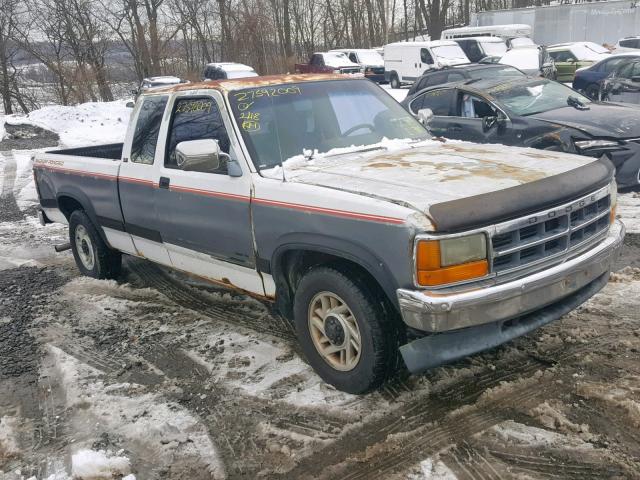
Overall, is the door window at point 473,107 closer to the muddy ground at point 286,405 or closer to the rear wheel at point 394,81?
the muddy ground at point 286,405

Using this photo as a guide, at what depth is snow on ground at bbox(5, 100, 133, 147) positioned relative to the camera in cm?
2020

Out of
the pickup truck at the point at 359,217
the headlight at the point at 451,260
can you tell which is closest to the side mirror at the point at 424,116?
the pickup truck at the point at 359,217

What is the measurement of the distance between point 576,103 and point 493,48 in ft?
69.7

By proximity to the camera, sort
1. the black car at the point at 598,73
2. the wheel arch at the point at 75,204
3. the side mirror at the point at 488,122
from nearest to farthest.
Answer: the wheel arch at the point at 75,204
the side mirror at the point at 488,122
the black car at the point at 598,73

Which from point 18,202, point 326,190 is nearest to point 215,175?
point 326,190

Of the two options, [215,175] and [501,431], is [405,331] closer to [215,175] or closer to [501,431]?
[501,431]

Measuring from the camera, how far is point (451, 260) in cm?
289

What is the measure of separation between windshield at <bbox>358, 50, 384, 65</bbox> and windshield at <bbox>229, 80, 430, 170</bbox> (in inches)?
1124

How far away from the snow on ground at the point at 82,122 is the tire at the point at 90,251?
559 inches

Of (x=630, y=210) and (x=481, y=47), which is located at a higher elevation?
(x=481, y=47)

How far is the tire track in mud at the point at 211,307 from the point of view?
4680 mm

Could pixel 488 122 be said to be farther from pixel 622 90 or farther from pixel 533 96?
pixel 622 90

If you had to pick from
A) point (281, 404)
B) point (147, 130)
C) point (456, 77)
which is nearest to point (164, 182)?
point (147, 130)

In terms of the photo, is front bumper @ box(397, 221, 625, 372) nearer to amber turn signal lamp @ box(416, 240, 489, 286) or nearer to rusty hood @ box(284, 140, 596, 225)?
amber turn signal lamp @ box(416, 240, 489, 286)
